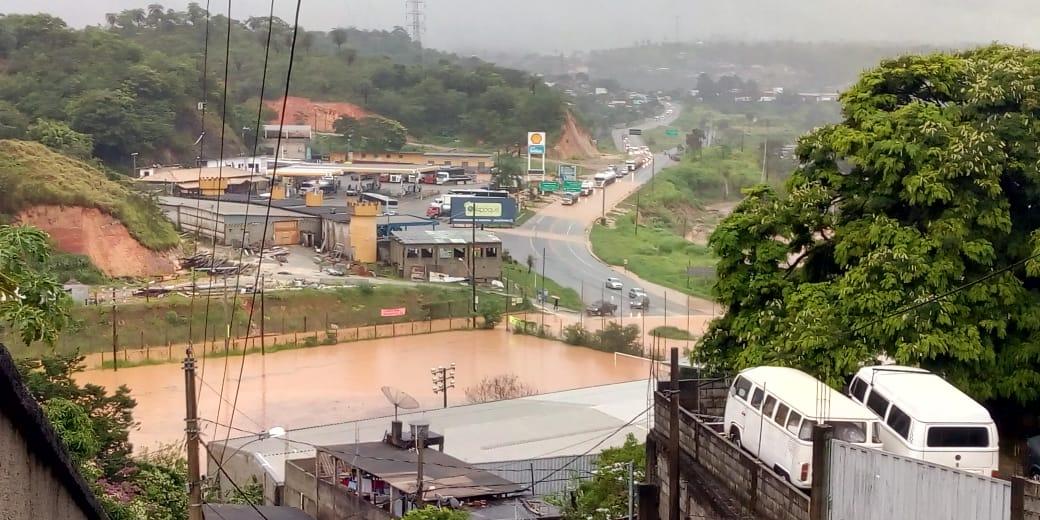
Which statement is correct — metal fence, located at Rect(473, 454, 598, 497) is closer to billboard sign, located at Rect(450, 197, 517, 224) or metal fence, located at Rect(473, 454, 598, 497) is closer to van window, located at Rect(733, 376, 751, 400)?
van window, located at Rect(733, 376, 751, 400)

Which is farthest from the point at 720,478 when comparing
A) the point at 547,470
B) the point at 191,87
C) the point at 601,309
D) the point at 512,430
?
the point at 191,87

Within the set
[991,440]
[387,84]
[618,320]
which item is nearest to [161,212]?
[618,320]

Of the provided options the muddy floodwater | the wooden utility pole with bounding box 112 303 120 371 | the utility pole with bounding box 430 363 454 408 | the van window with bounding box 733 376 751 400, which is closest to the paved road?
the muddy floodwater

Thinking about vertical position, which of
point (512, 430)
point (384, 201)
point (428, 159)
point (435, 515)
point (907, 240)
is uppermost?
point (907, 240)

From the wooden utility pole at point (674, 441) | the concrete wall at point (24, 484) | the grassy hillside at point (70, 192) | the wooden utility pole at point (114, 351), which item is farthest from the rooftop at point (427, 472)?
the grassy hillside at point (70, 192)

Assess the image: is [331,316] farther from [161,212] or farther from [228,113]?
[228,113]

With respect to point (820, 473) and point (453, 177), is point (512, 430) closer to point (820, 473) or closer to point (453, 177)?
point (820, 473)
